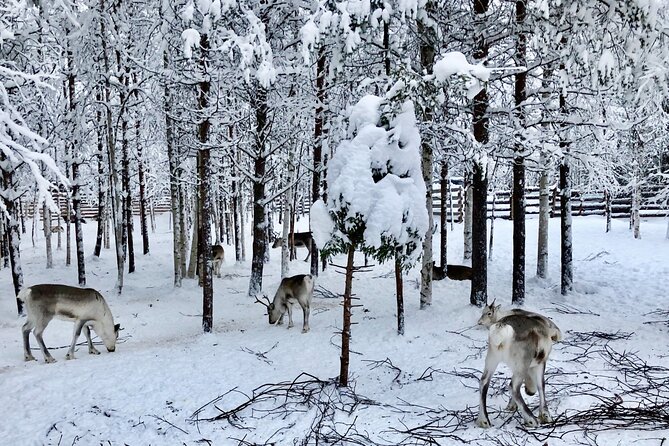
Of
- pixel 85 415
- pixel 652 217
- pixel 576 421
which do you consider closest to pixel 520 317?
pixel 576 421

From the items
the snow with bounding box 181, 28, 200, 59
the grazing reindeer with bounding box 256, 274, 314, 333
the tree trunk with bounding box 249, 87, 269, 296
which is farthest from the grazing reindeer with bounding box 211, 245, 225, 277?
the snow with bounding box 181, 28, 200, 59

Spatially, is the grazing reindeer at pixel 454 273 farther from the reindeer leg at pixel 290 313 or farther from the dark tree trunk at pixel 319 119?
the reindeer leg at pixel 290 313

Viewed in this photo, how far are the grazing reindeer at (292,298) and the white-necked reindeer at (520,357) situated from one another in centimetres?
670

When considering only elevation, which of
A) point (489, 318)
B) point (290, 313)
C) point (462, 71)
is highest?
point (462, 71)

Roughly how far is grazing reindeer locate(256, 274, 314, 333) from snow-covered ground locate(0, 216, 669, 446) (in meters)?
0.36

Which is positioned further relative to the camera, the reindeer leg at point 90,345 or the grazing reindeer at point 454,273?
the grazing reindeer at point 454,273

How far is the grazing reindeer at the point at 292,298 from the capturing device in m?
12.2

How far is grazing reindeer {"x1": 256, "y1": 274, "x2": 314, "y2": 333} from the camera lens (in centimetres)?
1216

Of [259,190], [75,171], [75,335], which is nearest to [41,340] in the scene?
[75,335]

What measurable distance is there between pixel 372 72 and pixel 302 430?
30.6 ft

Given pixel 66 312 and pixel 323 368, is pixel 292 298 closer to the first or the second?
pixel 323 368

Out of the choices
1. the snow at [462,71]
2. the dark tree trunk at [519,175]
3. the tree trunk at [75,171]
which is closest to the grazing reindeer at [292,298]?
the dark tree trunk at [519,175]

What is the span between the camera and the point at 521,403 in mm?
5465

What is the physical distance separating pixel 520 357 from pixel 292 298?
24.6 ft
